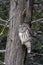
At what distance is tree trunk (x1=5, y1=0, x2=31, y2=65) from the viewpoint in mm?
3461

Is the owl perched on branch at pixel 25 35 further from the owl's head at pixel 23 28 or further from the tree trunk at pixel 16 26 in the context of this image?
the tree trunk at pixel 16 26

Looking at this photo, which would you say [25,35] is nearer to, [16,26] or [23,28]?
[23,28]

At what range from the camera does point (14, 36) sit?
3.47 meters

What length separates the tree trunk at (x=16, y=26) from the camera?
346cm

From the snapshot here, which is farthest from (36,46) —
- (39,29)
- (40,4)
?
(40,4)

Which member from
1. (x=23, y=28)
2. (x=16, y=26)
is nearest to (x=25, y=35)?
(x=23, y=28)

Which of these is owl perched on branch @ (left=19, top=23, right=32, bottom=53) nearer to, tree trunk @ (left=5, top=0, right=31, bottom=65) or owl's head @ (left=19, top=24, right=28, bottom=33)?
owl's head @ (left=19, top=24, right=28, bottom=33)

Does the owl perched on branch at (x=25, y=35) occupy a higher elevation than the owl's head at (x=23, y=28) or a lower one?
lower

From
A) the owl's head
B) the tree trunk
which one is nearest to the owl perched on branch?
the owl's head

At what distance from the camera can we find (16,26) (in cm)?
346

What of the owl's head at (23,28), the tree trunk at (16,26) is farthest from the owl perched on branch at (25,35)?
the tree trunk at (16,26)

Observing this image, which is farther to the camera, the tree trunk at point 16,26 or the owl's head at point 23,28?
the tree trunk at point 16,26

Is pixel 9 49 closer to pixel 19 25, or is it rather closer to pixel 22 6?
pixel 19 25

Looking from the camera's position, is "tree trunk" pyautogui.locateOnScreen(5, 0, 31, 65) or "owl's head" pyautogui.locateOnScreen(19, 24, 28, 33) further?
"tree trunk" pyautogui.locateOnScreen(5, 0, 31, 65)
